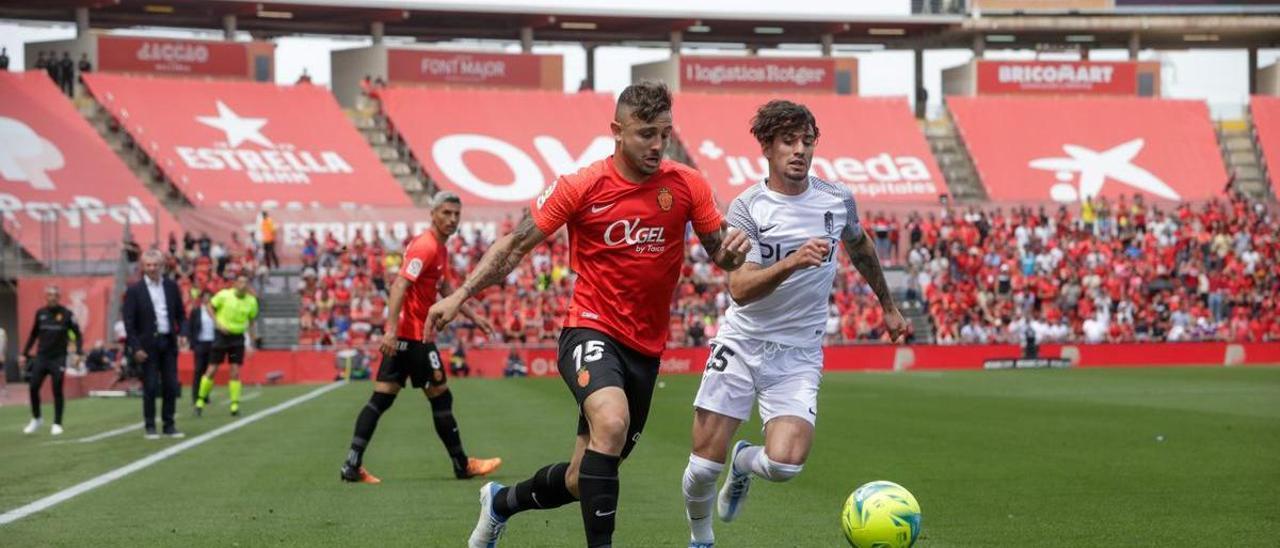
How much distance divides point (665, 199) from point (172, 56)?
52049 mm

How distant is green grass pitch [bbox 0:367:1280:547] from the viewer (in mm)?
9312

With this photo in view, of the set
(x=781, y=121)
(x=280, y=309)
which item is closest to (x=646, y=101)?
(x=781, y=121)

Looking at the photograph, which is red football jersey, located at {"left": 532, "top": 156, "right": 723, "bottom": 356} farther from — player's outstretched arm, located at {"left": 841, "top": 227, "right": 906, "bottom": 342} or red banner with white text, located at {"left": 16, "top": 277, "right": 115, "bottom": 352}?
red banner with white text, located at {"left": 16, "top": 277, "right": 115, "bottom": 352}

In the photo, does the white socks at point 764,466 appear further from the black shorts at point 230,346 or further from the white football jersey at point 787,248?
the black shorts at point 230,346


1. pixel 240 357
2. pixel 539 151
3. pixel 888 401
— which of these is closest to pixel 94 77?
pixel 539 151

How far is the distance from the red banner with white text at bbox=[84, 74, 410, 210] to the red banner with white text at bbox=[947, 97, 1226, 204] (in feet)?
73.4

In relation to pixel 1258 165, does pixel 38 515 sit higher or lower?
lower

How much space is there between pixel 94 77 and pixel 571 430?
38.3m

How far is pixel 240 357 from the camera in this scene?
2331cm

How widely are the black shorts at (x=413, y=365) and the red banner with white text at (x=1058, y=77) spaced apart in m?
54.5

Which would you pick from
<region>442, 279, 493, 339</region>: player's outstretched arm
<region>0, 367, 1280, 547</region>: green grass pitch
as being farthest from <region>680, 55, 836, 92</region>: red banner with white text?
<region>442, 279, 493, 339</region>: player's outstretched arm

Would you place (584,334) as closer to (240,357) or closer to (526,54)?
(240,357)

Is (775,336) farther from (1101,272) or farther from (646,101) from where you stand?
(1101,272)

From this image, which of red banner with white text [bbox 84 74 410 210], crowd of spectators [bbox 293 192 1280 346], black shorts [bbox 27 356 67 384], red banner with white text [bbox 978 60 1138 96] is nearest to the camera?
black shorts [bbox 27 356 67 384]
